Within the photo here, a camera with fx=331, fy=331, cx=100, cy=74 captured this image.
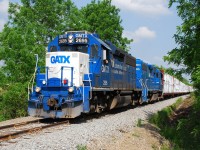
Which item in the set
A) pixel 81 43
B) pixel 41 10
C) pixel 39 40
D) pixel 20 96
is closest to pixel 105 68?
pixel 81 43

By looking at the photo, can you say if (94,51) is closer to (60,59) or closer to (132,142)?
(60,59)

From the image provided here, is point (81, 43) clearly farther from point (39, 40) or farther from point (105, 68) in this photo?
point (39, 40)

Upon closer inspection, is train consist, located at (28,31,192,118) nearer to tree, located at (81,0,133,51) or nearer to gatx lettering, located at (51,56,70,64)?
gatx lettering, located at (51,56,70,64)

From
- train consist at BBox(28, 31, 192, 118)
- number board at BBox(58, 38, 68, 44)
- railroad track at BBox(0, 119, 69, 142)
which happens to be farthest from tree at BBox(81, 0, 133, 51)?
railroad track at BBox(0, 119, 69, 142)

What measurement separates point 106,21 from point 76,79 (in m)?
29.8

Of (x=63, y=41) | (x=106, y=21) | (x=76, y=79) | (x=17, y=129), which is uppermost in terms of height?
(x=106, y=21)

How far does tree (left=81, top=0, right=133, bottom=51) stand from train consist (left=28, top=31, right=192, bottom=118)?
23.4 meters

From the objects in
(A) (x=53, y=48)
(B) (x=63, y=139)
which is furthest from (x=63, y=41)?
(B) (x=63, y=139)

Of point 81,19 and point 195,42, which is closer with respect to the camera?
point 195,42

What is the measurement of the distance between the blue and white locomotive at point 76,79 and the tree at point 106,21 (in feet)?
77.9

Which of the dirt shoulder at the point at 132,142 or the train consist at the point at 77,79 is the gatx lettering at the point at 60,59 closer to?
the train consist at the point at 77,79

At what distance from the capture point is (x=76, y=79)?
1411cm

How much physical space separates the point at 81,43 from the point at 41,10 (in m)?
19.7

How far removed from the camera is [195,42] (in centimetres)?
1495
